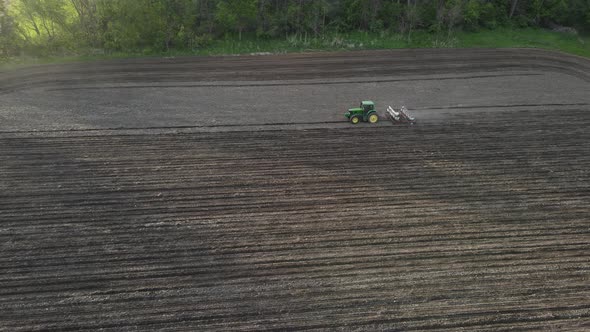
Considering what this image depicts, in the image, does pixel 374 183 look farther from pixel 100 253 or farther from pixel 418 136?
pixel 100 253

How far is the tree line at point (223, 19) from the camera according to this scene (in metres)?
32.7

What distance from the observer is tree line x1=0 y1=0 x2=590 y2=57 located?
32719 millimetres

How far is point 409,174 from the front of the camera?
18.7m

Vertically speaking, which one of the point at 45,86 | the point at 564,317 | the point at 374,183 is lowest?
the point at 564,317

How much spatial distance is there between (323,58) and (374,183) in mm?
17099

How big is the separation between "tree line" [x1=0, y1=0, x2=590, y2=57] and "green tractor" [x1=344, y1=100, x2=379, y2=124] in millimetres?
15573

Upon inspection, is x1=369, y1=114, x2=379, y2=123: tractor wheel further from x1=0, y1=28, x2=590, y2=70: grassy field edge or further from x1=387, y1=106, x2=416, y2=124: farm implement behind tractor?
x1=0, y1=28, x2=590, y2=70: grassy field edge

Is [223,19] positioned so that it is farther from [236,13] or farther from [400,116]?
[400,116]

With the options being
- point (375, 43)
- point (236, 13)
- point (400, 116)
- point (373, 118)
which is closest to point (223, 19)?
point (236, 13)

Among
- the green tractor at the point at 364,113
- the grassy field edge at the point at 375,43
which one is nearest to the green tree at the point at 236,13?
the grassy field edge at the point at 375,43

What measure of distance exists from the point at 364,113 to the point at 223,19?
1769 cm

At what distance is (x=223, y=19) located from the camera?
1385 inches

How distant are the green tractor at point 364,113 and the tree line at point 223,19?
1557 centimetres

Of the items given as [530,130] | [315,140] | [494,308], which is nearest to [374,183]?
[315,140]
